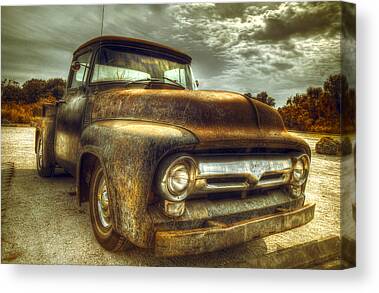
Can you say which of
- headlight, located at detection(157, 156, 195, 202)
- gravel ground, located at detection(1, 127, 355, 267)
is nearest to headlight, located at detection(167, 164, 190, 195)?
headlight, located at detection(157, 156, 195, 202)

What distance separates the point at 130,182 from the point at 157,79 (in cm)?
111

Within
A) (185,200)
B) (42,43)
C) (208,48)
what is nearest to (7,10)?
(42,43)

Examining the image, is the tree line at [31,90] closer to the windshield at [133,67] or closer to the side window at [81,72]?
the side window at [81,72]

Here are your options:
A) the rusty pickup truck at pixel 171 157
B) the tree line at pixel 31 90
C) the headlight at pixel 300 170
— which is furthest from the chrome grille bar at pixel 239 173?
the tree line at pixel 31 90

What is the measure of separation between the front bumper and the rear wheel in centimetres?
185

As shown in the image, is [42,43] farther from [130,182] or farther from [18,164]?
[130,182]

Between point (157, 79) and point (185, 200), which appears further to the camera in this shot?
point (157, 79)

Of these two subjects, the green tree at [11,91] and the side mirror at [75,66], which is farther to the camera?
the green tree at [11,91]

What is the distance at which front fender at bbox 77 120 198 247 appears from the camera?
2430 mm

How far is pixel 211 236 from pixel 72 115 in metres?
1.87

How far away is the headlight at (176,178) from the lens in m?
2.42

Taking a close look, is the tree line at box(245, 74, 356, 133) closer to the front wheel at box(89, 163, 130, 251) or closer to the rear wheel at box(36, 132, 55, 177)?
the front wheel at box(89, 163, 130, 251)

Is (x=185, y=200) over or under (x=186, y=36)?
under

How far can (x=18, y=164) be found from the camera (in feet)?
12.3
